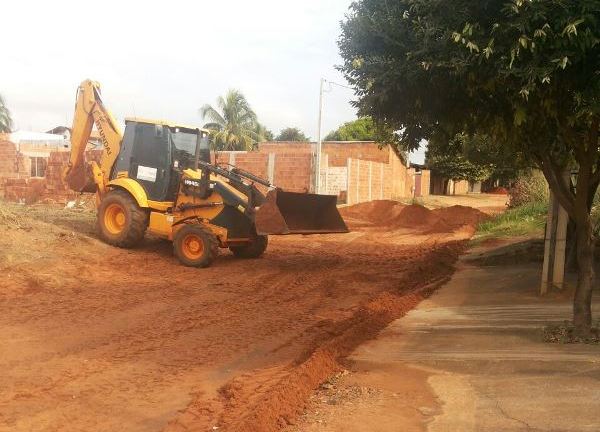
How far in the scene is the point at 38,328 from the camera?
25.9 ft

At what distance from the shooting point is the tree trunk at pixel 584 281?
729 cm

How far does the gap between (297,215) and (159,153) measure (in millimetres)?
3292

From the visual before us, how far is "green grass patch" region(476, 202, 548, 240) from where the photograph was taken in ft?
65.0

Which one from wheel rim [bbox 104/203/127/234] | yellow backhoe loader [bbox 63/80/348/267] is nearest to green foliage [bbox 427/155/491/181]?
yellow backhoe loader [bbox 63/80/348/267]

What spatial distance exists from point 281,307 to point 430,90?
4.10m

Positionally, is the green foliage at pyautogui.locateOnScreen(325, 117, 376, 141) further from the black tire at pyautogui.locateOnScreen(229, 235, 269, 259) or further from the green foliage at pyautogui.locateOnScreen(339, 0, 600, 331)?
the green foliage at pyautogui.locateOnScreen(339, 0, 600, 331)

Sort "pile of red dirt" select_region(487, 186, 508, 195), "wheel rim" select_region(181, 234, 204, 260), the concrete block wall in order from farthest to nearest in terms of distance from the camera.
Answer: "pile of red dirt" select_region(487, 186, 508, 195) < the concrete block wall < "wheel rim" select_region(181, 234, 204, 260)

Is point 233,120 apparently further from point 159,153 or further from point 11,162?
point 159,153

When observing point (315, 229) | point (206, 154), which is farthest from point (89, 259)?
point (315, 229)

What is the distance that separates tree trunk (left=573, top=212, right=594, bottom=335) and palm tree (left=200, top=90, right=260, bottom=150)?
151 feet

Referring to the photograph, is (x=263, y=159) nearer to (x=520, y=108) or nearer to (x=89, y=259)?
(x=89, y=259)

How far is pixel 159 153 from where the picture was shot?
14047 mm

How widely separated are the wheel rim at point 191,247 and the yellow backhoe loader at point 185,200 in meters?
0.02

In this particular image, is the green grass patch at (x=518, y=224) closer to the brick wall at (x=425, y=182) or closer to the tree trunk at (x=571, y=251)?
the tree trunk at (x=571, y=251)
